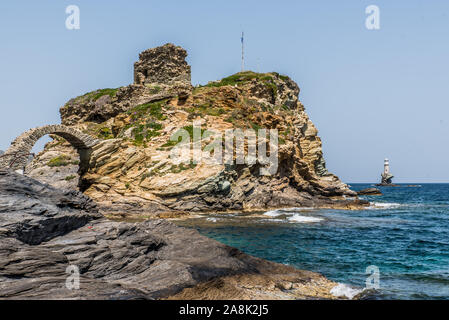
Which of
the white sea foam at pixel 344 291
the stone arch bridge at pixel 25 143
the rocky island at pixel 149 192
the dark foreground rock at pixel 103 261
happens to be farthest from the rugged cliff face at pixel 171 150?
the white sea foam at pixel 344 291

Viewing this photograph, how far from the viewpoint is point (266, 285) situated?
10.7 m

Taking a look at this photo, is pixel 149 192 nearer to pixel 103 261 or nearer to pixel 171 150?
pixel 171 150

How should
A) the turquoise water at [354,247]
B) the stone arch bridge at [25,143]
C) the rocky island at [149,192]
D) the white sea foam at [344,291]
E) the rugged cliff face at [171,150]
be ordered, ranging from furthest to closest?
the rugged cliff face at [171,150] < the stone arch bridge at [25,143] < the turquoise water at [354,247] < the white sea foam at [344,291] < the rocky island at [149,192]

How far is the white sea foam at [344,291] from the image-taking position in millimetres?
11003

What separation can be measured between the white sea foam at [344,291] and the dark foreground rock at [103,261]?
0.86 feet

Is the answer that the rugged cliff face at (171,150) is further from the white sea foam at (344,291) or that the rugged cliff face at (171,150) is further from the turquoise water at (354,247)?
the white sea foam at (344,291)

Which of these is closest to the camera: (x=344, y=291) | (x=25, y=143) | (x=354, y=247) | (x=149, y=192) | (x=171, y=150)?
(x=344, y=291)

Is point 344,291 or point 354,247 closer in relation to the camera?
point 344,291

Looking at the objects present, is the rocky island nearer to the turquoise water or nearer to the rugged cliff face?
the rugged cliff face

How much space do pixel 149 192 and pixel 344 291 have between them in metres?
26.2

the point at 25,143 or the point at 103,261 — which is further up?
the point at 25,143

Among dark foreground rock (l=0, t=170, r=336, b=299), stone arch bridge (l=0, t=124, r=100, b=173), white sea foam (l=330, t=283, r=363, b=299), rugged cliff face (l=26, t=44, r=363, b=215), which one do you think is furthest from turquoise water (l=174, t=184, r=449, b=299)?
stone arch bridge (l=0, t=124, r=100, b=173)

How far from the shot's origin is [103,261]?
9.38m

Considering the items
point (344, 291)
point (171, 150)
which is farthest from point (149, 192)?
point (344, 291)
